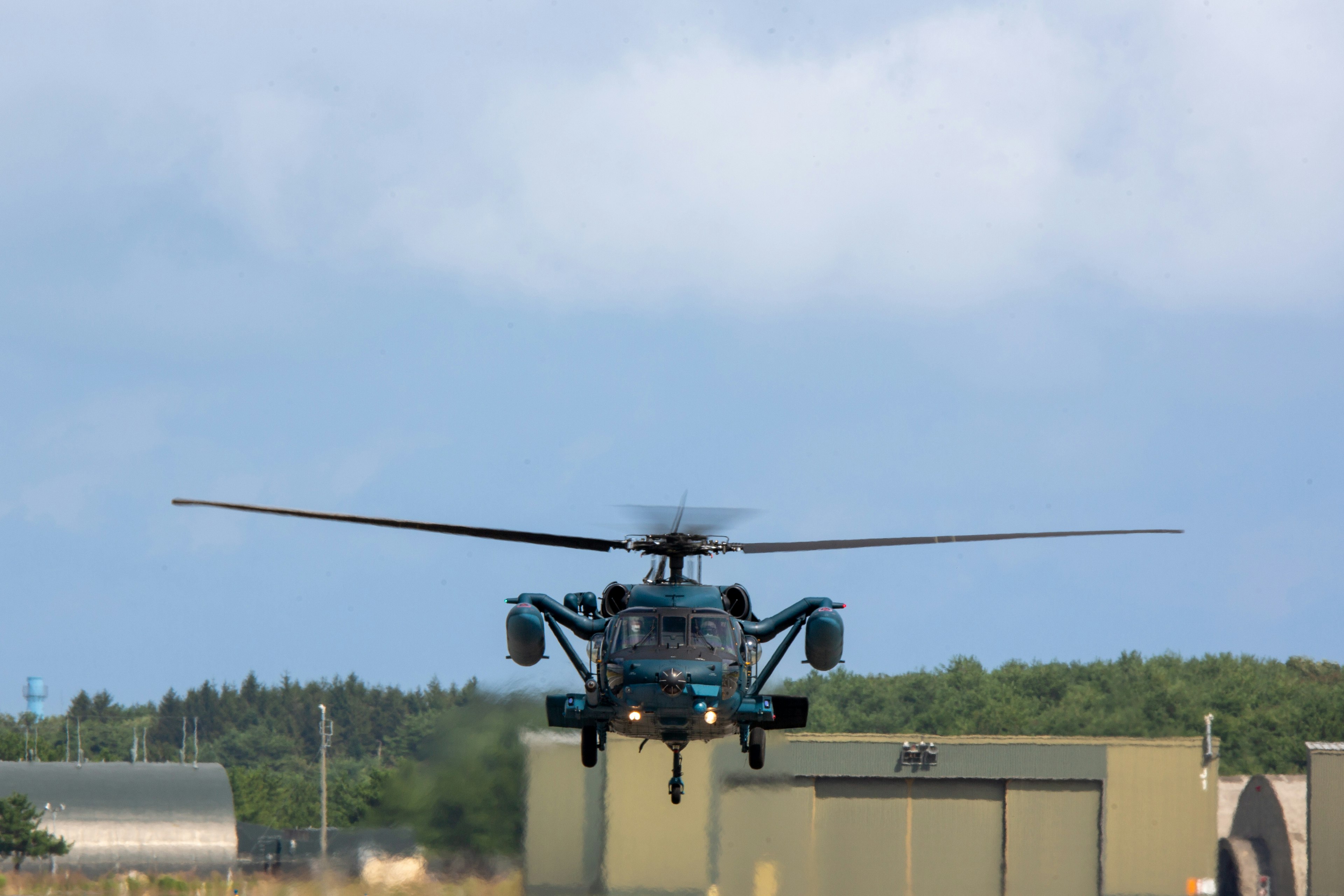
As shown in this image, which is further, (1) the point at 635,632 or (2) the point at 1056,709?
(2) the point at 1056,709

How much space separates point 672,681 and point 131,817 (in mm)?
85251

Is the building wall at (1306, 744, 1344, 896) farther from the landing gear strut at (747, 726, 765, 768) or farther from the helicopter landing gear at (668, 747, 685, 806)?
the helicopter landing gear at (668, 747, 685, 806)

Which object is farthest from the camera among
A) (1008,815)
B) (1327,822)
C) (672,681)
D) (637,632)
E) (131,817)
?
(131,817)

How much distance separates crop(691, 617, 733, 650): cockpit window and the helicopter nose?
0.73m

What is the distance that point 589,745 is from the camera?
2436cm

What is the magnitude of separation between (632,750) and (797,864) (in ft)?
27.0

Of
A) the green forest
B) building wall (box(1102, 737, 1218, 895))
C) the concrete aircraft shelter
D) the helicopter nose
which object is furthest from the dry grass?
the helicopter nose

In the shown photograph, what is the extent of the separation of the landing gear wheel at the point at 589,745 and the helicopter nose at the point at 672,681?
6.93 ft

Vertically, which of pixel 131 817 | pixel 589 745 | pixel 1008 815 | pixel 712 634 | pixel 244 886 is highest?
pixel 712 634

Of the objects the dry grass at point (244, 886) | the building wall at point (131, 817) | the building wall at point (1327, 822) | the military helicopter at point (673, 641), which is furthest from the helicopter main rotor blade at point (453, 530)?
the building wall at point (131, 817)

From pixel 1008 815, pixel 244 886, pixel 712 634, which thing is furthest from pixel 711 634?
pixel 1008 815

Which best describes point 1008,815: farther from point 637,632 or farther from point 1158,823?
point 637,632

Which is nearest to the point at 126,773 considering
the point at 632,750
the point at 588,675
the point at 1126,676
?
the point at 632,750

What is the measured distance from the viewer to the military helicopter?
22500 mm
